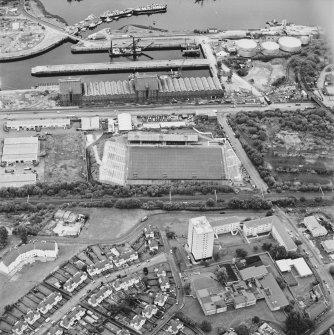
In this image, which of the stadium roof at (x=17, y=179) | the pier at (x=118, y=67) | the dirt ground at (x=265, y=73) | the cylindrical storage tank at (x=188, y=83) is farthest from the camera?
the pier at (x=118, y=67)

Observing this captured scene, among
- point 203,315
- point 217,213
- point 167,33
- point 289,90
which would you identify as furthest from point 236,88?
point 203,315

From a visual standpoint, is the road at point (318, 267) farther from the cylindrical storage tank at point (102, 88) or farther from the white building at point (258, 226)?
the cylindrical storage tank at point (102, 88)

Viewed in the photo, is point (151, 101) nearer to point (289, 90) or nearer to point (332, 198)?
point (289, 90)

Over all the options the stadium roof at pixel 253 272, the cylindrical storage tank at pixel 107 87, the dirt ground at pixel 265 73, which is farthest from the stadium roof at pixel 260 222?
the cylindrical storage tank at pixel 107 87

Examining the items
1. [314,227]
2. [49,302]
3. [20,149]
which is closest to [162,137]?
[20,149]

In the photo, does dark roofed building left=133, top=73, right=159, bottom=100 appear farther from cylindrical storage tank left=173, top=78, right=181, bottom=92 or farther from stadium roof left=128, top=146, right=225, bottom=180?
stadium roof left=128, top=146, right=225, bottom=180

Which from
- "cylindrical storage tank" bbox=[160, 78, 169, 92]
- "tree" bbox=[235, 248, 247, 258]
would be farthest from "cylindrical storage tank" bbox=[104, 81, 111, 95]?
"tree" bbox=[235, 248, 247, 258]
